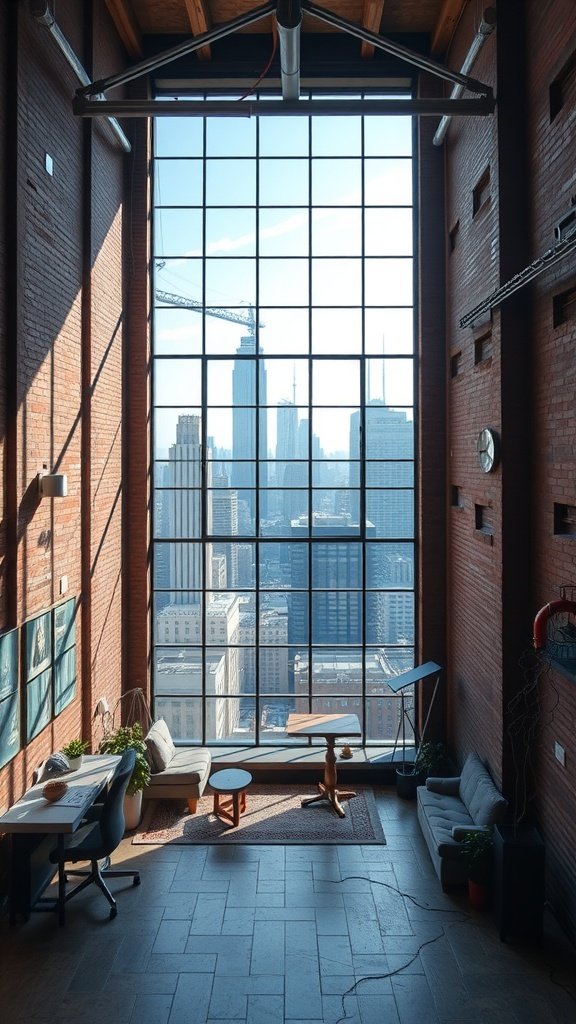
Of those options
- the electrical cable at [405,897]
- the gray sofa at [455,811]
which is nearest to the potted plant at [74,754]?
the electrical cable at [405,897]

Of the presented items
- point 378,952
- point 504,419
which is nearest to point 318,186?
point 504,419

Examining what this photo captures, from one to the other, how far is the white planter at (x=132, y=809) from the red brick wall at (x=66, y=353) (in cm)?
81

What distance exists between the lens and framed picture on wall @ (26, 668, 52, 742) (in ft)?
17.9

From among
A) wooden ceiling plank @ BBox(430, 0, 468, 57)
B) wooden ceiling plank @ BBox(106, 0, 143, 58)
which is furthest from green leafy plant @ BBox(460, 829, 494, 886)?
wooden ceiling plank @ BBox(106, 0, 143, 58)

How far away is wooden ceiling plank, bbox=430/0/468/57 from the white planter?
8840mm

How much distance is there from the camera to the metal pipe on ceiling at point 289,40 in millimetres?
5250

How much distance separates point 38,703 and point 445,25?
831 centimetres

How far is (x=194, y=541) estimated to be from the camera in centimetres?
853

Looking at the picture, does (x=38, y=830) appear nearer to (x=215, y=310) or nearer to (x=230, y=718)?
(x=230, y=718)

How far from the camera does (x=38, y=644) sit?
18.4 feet

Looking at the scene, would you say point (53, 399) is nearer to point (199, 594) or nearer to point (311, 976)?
point (199, 594)

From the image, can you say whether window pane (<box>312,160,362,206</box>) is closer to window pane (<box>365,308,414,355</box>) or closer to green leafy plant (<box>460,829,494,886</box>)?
window pane (<box>365,308,414,355</box>)

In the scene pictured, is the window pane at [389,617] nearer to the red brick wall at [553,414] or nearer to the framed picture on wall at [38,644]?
the red brick wall at [553,414]

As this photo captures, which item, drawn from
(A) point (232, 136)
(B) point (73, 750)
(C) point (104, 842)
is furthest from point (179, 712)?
(A) point (232, 136)
